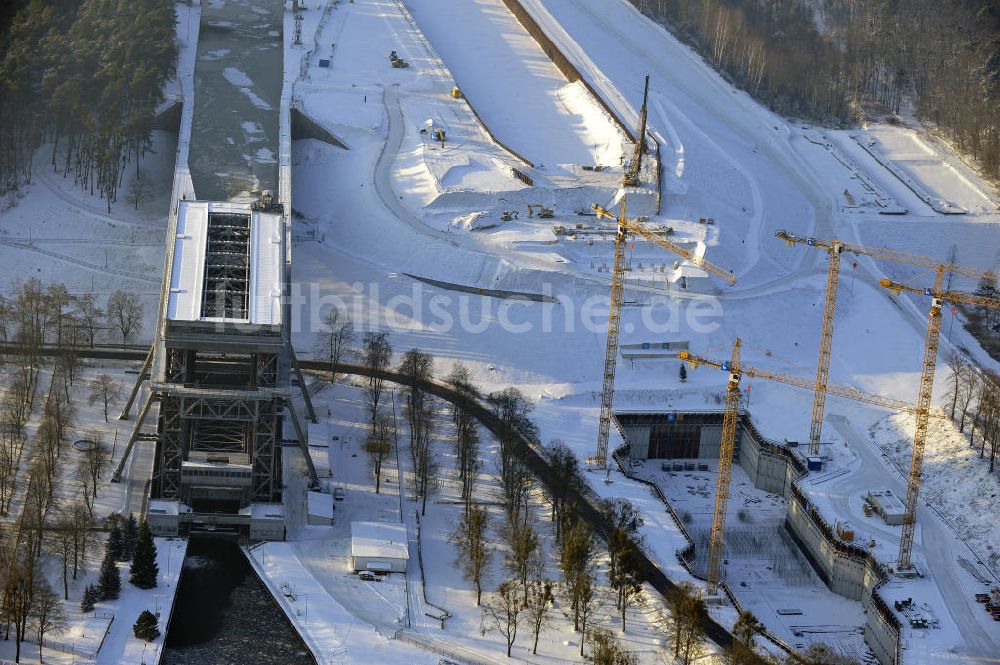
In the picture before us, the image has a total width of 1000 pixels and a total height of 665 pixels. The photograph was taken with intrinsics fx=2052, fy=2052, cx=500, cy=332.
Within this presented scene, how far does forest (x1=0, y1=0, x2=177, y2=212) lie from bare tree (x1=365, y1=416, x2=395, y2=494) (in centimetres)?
3222

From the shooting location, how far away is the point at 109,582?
101m

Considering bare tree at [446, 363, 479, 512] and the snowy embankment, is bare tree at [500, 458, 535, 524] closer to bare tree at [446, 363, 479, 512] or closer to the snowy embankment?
bare tree at [446, 363, 479, 512]

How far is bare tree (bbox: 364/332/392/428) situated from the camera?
409ft

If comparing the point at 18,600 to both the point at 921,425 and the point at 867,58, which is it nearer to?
the point at 921,425

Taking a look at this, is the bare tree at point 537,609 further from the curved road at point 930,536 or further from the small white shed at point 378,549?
the curved road at point 930,536

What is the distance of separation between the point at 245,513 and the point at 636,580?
21328 millimetres

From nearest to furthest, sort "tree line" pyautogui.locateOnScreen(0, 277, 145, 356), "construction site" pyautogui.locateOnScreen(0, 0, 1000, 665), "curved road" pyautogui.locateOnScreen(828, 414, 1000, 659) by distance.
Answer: "curved road" pyautogui.locateOnScreen(828, 414, 1000, 659), "construction site" pyautogui.locateOnScreen(0, 0, 1000, 665), "tree line" pyautogui.locateOnScreen(0, 277, 145, 356)

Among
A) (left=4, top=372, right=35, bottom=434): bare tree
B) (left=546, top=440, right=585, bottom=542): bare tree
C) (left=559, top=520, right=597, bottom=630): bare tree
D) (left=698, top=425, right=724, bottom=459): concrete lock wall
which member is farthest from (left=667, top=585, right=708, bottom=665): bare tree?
(left=4, top=372, right=35, bottom=434): bare tree

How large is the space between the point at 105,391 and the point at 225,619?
898 inches

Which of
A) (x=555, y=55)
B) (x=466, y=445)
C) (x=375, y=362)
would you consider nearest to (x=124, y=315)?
(x=375, y=362)

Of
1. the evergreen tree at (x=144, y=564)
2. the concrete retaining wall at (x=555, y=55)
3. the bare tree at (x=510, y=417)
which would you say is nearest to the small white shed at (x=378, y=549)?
the bare tree at (x=510, y=417)

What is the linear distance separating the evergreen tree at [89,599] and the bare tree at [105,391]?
20.5m

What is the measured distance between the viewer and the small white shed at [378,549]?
107 meters

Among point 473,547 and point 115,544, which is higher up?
point 473,547
